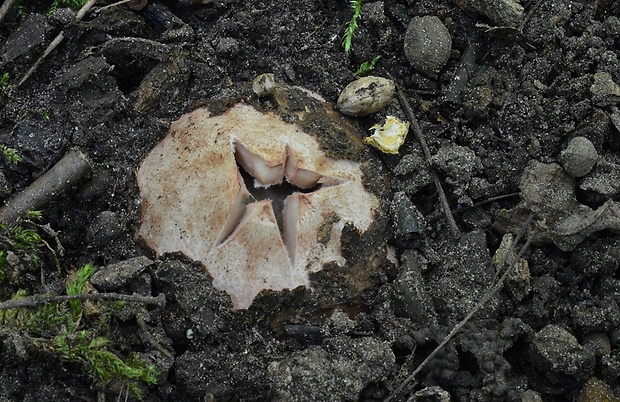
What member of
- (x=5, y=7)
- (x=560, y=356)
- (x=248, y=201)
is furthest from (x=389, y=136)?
(x=5, y=7)

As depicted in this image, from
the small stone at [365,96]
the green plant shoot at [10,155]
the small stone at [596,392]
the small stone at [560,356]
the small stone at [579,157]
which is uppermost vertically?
the small stone at [365,96]

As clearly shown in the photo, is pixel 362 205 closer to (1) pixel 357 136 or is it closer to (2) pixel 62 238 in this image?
(1) pixel 357 136

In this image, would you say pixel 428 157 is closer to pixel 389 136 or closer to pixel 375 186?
pixel 389 136

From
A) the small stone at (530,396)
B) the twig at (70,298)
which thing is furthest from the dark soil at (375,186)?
the twig at (70,298)

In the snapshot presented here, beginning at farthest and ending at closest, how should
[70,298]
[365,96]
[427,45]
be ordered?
[427,45] → [365,96] → [70,298]

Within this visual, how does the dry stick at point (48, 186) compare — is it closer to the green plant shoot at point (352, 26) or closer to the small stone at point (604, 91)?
the green plant shoot at point (352, 26)

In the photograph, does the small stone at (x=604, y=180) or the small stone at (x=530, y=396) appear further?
the small stone at (x=604, y=180)

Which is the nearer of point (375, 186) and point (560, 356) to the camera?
point (560, 356)
